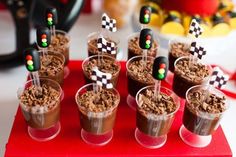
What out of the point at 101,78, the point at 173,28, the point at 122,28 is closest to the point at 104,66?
the point at 101,78

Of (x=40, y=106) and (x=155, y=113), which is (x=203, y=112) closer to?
(x=155, y=113)

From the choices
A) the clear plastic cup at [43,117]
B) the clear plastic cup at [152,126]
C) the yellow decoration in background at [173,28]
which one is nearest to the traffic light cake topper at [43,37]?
the clear plastic cup at [43,117]

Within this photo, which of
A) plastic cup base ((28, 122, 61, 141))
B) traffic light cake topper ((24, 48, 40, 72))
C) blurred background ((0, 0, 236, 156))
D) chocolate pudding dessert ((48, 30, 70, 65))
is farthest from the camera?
blurred background ((0, 0, 236, 156))

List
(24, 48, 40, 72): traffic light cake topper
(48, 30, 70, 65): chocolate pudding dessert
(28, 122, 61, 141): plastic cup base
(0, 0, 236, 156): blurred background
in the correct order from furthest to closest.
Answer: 1. (0, 0, 236, 156): blurred background
2. (48, 30, 70, 65): chocolate pudding dessert
3. (28, 122, 61, 141): plastic cup base
4. (24, 48, 40, 72): traffic light cake topper

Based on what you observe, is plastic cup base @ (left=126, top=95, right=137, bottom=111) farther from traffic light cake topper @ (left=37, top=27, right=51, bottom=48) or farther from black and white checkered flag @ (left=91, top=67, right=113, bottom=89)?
traffic light cake topper @ (left=37, top=27, right=51, bottom=48)

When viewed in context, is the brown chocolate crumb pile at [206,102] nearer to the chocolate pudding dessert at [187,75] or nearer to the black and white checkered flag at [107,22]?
the chocolate pudding dessert at [187,75]

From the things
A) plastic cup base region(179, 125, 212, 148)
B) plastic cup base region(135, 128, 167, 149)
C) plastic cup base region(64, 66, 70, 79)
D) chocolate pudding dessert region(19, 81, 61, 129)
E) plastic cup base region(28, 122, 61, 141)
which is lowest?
plastic cup base region(28, 122, 61, 141)

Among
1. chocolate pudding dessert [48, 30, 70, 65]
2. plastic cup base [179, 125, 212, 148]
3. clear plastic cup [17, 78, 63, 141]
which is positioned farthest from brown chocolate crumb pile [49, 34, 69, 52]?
plastic cup base [179, 125, 212, 148]

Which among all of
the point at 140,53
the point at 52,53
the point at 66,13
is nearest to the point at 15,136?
the point at 52,53
